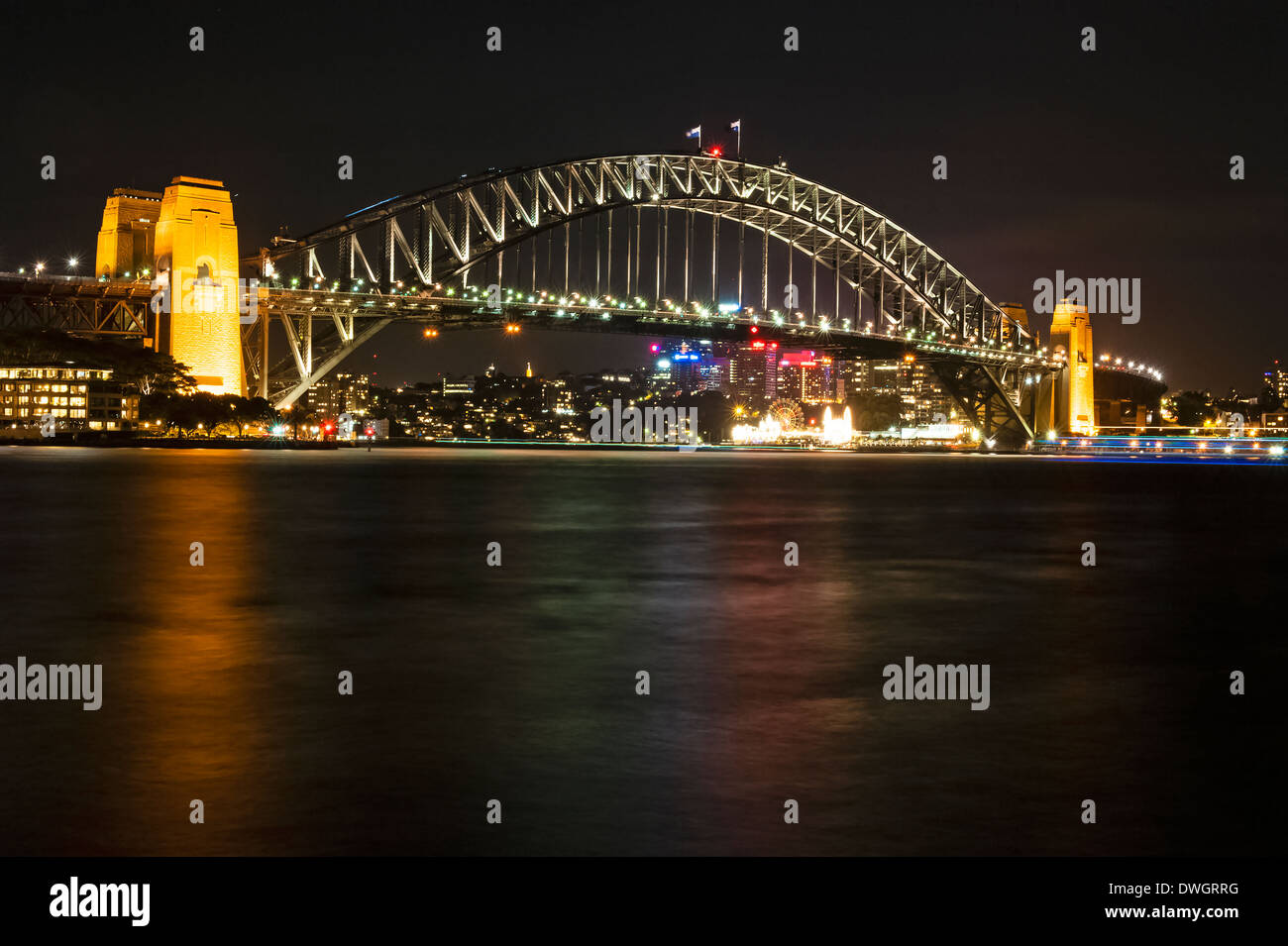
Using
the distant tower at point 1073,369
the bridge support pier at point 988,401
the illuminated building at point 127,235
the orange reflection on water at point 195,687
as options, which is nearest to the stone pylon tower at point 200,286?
the illuminated building at point 127,235

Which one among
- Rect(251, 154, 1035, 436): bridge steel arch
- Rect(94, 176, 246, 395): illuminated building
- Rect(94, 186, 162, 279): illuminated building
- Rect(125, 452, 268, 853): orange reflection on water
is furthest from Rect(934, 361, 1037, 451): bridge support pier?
Rect(125, 452, 268, 853): orange reflection on water

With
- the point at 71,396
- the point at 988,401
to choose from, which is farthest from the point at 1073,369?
the point at 71,396

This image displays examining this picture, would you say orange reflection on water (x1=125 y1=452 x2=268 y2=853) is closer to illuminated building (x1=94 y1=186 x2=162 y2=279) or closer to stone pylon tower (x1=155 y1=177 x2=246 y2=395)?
stone pylon tower (x1=155 y1=177 x2=246 y2=395)

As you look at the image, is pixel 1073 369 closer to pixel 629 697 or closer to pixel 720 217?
pixel 720 217

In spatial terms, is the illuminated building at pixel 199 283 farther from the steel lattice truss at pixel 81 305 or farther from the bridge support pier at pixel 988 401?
the bridge support pier at pixel 988 401

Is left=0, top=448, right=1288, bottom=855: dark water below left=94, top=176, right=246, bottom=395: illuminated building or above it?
below
